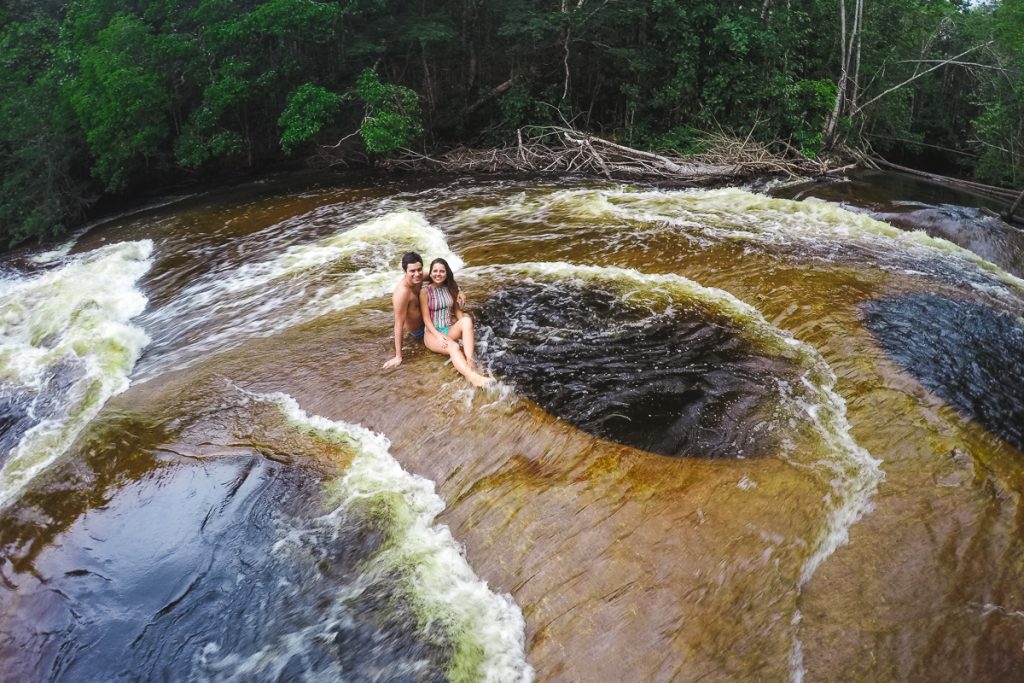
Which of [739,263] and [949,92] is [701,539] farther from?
[949,92]

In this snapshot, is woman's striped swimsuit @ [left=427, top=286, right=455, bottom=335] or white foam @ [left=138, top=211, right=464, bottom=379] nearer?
woman's striped swimsuit @ [left=427, top=286, right=455, bottom=335]

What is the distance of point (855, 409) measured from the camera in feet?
13.1

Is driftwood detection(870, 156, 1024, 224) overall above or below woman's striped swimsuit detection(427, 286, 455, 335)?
below

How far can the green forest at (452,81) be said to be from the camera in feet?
35.9

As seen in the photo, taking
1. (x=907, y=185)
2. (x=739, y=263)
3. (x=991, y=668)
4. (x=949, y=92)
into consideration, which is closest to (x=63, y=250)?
(x=739, y=263)

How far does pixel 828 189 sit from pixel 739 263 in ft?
16.6

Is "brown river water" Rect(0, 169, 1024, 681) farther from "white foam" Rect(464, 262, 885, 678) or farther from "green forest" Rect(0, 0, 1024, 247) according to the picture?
"green forest" Rect(0, 0, 1024, 247)

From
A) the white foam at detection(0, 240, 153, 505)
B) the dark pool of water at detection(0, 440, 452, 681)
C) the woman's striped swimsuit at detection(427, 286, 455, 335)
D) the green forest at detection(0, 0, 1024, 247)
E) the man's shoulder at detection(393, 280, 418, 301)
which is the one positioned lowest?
the dark pool of water at detection(0, 440, 452, 681)

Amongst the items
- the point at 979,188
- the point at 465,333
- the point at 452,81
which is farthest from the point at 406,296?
the point at 979,188

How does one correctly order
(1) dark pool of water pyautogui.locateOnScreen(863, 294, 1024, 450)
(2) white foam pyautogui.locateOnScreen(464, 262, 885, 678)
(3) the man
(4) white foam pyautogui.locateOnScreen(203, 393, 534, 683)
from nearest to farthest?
(4) white foam pyautogui.locateOnScreen(203, 393, 534, 683) → (2) white foam pyautogui.locateOnScreen(464, 262, 885, 678) → (1) dark pool of water pyautogui.locateOnScreen(863, 294, 1024, 450) → (3) the man

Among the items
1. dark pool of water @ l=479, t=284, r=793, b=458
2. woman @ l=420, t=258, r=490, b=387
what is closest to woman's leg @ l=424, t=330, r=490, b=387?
woman @ l=420, t=258, r=490, b=387

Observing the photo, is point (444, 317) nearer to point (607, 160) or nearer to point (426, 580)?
point (426, 580)

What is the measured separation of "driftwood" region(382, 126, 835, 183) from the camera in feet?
37.6

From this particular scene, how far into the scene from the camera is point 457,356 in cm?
461
